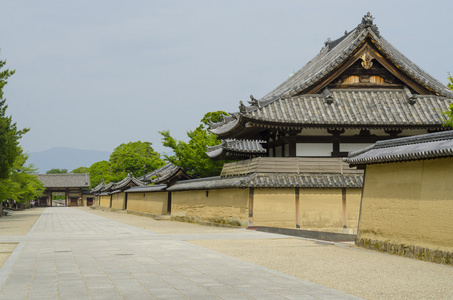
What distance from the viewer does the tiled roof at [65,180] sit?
377ft

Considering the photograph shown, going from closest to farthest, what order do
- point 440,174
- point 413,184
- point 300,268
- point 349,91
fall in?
point 300,268, point 440,174, point 413,184, point 349,91

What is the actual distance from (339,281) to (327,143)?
16818mm

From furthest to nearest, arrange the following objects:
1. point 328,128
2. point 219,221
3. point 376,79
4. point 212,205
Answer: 1. point 212,205
2. point 219,221
3. point 376,79
4. point 328,128

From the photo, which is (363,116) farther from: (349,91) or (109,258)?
(109,258)

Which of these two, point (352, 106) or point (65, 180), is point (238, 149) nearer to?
point (352, 106)

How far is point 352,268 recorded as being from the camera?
443 inches

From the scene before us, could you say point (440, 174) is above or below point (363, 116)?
below

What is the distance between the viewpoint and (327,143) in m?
25.8

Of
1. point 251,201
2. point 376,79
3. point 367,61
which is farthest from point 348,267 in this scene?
point 376,79

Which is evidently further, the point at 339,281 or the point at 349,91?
the point at 349,91

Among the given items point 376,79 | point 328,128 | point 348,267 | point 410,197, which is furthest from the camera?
point 376,79

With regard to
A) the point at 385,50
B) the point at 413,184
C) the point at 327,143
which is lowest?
the point at 413,184

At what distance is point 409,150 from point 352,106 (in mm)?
12077

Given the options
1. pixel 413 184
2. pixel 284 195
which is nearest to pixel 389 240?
pixel 413 184
